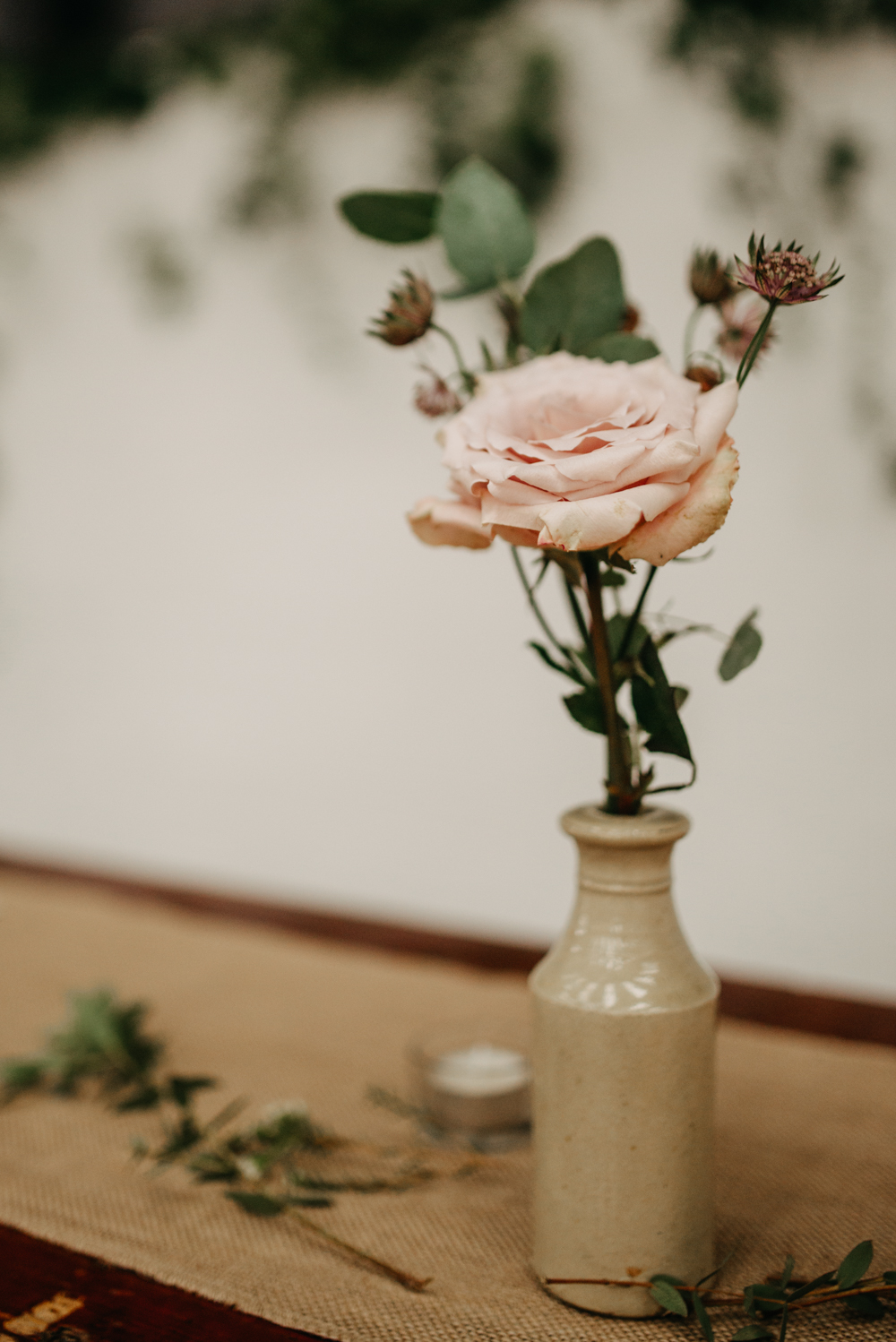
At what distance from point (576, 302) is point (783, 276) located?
0.47 ft

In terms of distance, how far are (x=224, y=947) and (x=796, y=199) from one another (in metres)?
1.12

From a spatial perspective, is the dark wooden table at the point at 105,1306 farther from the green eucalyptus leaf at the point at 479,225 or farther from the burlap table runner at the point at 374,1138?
the green eucalyptus leaf at the point at 479,225

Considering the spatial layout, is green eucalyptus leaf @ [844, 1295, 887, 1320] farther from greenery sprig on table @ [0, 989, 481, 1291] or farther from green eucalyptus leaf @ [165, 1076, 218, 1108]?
green eucalyptus leaf @ [165, 1076, 218, 1108]

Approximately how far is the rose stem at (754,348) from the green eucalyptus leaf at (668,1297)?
408 mm

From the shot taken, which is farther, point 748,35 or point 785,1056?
point 748,35

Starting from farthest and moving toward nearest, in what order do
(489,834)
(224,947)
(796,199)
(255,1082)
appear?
(489,834) < (796,199) < (224,947) < (255,1082)

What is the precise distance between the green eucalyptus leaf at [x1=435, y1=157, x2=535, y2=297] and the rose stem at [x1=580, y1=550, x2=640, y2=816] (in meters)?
0.19

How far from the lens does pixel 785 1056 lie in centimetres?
79

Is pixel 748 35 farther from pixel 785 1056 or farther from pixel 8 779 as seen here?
pixel 8 779

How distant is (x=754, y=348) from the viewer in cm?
47

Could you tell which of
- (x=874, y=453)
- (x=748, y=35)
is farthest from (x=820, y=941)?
(x=748, y=35)

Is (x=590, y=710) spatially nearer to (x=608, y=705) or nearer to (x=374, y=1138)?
(x=608, y=705)

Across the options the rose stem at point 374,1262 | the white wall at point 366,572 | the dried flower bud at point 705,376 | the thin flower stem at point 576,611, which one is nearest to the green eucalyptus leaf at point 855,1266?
the rose stem at point 374,1262

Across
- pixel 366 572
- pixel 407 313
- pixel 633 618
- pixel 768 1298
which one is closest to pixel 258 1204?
pixel 768 1298
